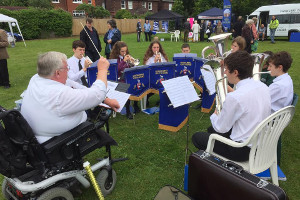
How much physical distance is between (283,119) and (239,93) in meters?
0.49

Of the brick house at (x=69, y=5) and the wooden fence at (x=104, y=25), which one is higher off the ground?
the brick house at (x=69, y=5)

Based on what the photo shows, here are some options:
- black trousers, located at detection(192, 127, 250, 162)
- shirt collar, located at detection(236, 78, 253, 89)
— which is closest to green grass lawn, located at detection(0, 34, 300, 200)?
black trousers, located at detection(192, 127, 250, 162)

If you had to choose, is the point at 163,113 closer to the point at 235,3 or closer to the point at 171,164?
the point at 171,164

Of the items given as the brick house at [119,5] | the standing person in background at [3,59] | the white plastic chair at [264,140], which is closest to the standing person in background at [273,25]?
the standing person in background at [3,59]

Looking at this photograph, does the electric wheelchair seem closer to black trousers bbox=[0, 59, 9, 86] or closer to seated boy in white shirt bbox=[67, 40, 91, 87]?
seated boy in white shirt bbox=[67, 40, 91, 87]

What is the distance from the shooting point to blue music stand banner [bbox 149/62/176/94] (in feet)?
16.3

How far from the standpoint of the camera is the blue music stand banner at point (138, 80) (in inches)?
184

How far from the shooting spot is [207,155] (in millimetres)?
2318

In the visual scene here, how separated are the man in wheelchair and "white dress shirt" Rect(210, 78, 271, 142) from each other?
1.22 m

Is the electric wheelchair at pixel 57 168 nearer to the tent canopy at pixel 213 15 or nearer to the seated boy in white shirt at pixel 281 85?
the seated boy in white shirt at pixel 281 85

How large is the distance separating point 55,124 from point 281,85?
108 inches

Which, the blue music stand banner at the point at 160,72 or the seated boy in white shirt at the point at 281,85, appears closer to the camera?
the seated boy in white shirt at the point at 281,85

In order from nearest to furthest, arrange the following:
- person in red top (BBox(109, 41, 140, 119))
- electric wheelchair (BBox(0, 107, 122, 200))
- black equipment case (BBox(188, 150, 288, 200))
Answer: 1. black equipment case (BBox(188, 150, 288, 200))
2. electric wheelchair (BBox(0, 107, 122, 200))
3. person in red top (BBox(109, 41, 140, 119))

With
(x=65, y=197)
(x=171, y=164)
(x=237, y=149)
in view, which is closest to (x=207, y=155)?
(x=237, y=149)
